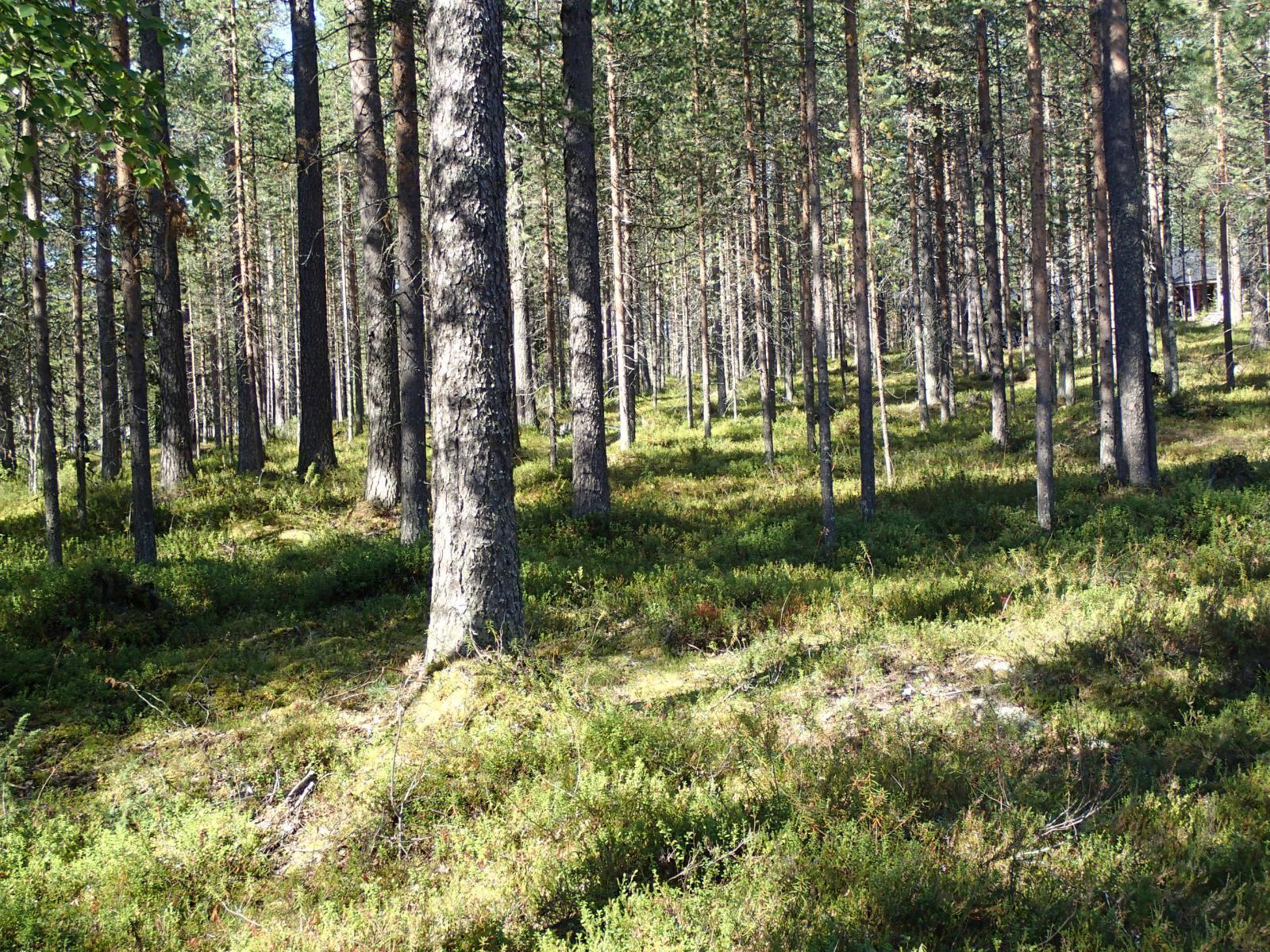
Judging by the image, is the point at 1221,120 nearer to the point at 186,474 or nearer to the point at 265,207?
the point at 186,474

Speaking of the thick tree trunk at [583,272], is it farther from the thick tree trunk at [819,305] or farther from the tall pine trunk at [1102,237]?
the tall pine trunk at [1102,237]

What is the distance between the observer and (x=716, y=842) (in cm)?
423

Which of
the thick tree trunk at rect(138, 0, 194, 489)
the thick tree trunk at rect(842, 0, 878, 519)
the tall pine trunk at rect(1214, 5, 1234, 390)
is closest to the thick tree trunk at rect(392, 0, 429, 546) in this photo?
the thick tree trunk at rect(138, 0, 194, 489)

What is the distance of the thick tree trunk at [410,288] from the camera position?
35.8 feet

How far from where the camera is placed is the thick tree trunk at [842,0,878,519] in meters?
12.3

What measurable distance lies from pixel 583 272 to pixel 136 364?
645 centimetres

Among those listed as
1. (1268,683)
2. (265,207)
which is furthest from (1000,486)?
(265,207)

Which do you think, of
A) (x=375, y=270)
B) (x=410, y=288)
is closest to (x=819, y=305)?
(x=410, y=288)

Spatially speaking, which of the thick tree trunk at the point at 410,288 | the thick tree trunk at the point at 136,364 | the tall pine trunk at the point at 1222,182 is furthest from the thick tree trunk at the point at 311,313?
the tall pine trunk at the point at 1222,182

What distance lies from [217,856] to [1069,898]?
4620mm

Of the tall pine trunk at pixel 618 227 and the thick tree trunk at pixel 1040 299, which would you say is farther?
the tall pine trunk at pixel 618 227

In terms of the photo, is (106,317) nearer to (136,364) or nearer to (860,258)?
(136,364)

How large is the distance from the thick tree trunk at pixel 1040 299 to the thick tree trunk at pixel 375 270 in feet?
34.0

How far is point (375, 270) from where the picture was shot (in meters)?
12.4
